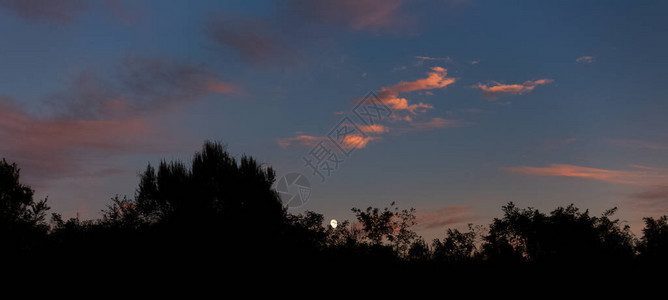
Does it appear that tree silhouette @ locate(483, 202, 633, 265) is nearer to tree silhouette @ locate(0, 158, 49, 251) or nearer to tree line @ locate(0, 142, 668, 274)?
tree line @ locate(0, 142, 668, 274)

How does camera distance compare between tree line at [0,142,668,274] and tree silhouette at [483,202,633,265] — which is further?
tree silhouette at [483,202,633,265]

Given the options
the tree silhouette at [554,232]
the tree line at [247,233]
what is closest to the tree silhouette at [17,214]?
the tree line at [247,233]

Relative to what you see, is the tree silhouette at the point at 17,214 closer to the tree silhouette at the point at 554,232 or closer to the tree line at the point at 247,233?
the tree line at the point at 247,233

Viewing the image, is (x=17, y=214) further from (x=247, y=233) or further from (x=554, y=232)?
(x=554, y=232)

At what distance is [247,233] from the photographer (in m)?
30.0

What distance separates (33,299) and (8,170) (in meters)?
12.2

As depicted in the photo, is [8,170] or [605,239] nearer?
[8,170]

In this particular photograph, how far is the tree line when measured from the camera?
914 inches

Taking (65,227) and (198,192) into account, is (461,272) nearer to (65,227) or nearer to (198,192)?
(198,192)

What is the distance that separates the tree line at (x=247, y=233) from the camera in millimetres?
23219

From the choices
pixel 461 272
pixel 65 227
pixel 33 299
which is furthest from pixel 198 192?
pixel 461 272

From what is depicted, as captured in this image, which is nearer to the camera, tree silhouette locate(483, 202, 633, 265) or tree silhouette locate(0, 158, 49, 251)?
tree silhouette locate(0, 158, 49, 251)

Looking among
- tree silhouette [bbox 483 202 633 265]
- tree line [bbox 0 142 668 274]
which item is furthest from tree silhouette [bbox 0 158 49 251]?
tree silhouette [bbox 483 202 633 265]

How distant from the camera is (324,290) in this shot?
64.4 feet
